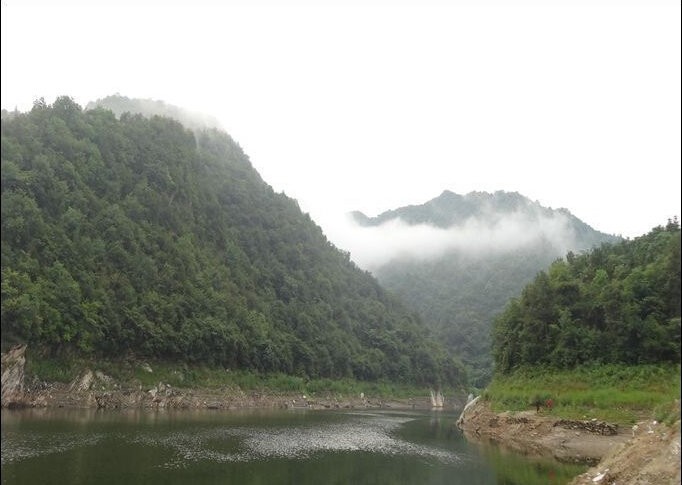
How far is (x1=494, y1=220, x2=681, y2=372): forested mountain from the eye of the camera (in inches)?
2244

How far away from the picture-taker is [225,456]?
39094 mm

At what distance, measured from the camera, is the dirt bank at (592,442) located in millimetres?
25406

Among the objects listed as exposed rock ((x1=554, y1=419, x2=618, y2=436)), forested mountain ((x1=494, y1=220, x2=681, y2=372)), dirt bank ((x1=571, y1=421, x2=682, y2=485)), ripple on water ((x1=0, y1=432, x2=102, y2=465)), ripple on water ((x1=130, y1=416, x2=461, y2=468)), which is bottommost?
ripple on water ((x1=130, y1=416, x2=461, y2=468))

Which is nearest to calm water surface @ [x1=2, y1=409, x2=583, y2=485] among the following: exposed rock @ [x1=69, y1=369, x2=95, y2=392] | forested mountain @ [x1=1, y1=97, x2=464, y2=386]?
forested mountain @ [x1=1, y1=97, x2=464, y2=386]

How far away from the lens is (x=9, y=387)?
51.0 metres

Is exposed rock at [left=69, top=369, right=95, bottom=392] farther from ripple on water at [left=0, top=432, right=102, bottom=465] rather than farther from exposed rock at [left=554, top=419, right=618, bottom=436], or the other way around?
exposed rock at [left=554, top=419, right=618, bottom=436]

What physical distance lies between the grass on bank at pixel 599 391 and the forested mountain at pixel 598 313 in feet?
6.08

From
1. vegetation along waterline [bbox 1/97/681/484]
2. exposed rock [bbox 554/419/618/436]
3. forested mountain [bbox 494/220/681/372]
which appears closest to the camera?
exposed rock [bbox 554/419/618/436]

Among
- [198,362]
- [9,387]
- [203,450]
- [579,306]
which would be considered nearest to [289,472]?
[203,450]

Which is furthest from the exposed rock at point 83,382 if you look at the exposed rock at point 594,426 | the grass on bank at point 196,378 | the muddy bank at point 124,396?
the exposed rock at point 594,426

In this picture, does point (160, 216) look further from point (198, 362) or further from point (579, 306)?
point (579, 306)

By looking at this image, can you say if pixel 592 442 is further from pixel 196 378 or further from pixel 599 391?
pixel 196 378

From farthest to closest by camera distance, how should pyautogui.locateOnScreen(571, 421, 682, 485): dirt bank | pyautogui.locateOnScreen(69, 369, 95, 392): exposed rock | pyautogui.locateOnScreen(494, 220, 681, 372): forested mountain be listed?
pyautogui.locateOnScreen(69, 369, 95, 392): exposed rock < pyautogui.locateOnScreen(494, 220, 681, 372): forested mountain < pyautogui.locateOnScreen(571, 421, 682, 485): dirt bank

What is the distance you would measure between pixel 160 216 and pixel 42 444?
95188 mm
